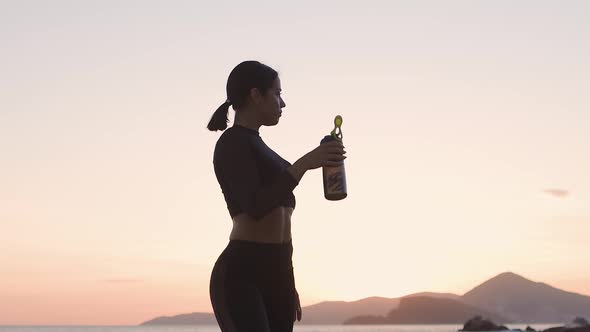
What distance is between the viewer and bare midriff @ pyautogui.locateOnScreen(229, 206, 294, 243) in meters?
4.93

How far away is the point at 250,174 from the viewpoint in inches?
193

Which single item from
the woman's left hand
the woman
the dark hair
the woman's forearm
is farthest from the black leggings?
the dark hair

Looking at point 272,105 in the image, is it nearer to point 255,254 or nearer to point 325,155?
point 325,155

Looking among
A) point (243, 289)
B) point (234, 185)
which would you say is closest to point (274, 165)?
point (234, 185)

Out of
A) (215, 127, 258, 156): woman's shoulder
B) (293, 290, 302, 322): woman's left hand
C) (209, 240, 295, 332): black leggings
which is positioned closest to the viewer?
(209, 240, 295, 332): black leggings

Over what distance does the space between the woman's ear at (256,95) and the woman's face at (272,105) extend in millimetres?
21

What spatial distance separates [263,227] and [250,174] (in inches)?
12.0

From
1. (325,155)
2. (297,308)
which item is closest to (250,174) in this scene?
(325,155)

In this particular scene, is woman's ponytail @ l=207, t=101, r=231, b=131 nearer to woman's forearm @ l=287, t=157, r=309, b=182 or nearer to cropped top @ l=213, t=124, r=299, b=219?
cropped top @ l=213, t=124, r=299, b=219

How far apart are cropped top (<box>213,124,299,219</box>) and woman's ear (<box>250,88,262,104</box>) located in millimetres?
181

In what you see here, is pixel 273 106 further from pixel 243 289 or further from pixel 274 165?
pixel 243 289

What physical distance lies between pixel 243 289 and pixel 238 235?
0.30 m

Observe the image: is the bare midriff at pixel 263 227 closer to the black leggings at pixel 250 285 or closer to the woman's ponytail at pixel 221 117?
the black leggings at pixel 250 285

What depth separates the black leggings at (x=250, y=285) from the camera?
4.90 meters
